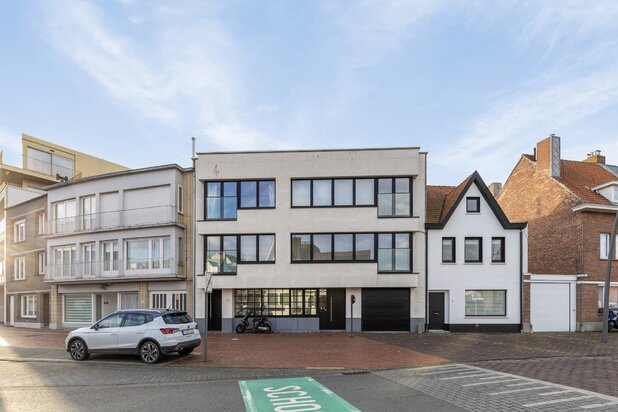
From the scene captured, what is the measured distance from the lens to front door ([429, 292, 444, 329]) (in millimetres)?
20444

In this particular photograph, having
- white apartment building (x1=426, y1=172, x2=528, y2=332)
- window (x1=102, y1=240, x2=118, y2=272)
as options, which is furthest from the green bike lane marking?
window (x1=102, y1=240, x2=118, y2=272)

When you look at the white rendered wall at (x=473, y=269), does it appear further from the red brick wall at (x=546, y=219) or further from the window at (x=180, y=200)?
the window at (x=180, y=200)

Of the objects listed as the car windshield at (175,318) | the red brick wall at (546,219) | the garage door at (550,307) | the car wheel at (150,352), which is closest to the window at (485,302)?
the garage door at (550,307)

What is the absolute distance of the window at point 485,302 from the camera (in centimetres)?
2036

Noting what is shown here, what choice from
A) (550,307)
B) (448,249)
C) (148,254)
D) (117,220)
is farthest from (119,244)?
(550,307)

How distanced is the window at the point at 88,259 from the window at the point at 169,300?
4006 mm

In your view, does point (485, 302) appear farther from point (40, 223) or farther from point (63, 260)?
point (40, 223)

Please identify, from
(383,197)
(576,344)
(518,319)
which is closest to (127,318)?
(383,197)

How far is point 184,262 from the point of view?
21.8m

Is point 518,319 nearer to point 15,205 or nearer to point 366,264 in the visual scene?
point 366,264

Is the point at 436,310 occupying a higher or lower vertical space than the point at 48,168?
lower

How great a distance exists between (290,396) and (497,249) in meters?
16.0

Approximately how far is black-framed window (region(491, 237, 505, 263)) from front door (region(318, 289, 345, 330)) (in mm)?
7799

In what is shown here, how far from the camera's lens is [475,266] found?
20422mm
